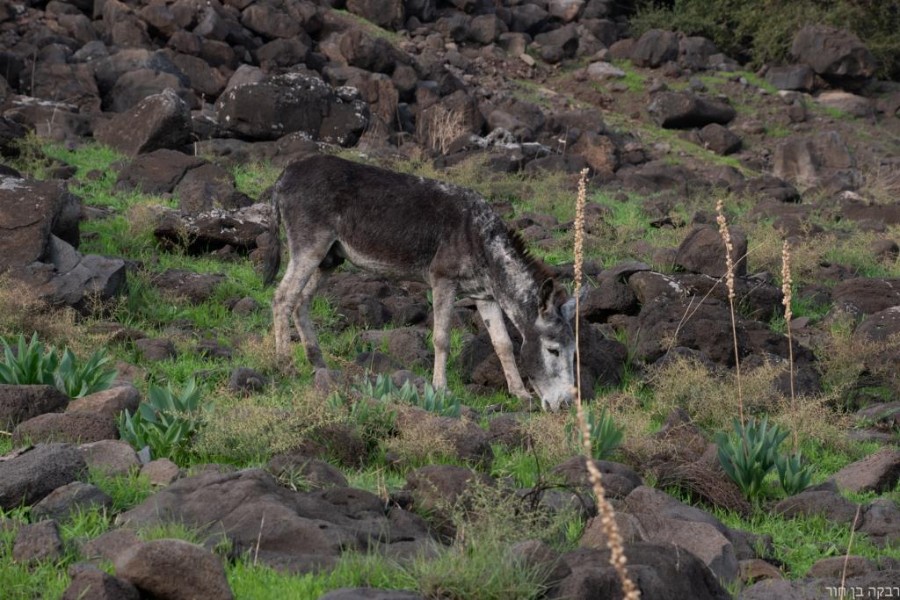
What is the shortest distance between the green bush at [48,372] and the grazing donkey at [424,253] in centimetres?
293

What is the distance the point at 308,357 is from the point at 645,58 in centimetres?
2915

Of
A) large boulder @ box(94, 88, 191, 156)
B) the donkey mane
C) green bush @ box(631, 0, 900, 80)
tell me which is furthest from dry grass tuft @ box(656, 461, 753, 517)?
green bush @ box(631, 0, 900, 80)

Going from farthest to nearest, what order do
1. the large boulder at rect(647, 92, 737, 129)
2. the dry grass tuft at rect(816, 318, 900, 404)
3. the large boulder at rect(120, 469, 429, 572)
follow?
the large boulder at rect(647, 92, 737, 129) < the dry grass tuft at rect(816, 318, 900, 404) < the large boulder at rect(120, 469, 429, 572)

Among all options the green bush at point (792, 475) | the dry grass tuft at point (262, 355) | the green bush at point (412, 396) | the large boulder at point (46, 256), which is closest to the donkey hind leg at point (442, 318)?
the dry grass tuft at point (262, 355)

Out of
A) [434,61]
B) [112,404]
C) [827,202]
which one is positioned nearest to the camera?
[112,404]

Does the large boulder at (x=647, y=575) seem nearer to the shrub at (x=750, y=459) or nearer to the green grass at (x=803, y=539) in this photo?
the green grass at (x=803, y=539)

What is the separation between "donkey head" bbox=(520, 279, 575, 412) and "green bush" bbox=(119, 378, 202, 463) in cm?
420

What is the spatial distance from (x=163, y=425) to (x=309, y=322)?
4.66 m

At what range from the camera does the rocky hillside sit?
6785 mm

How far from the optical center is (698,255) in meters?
17.1

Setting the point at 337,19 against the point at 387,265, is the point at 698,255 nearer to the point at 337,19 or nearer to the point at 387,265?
the point at 387,265

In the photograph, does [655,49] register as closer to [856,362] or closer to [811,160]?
[811,160]

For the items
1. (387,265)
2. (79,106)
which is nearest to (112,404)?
(387,265)

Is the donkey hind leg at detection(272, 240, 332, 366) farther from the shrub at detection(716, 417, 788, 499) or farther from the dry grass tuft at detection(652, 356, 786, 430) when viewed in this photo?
the shrub at detection(716, 417, 788, 499)
